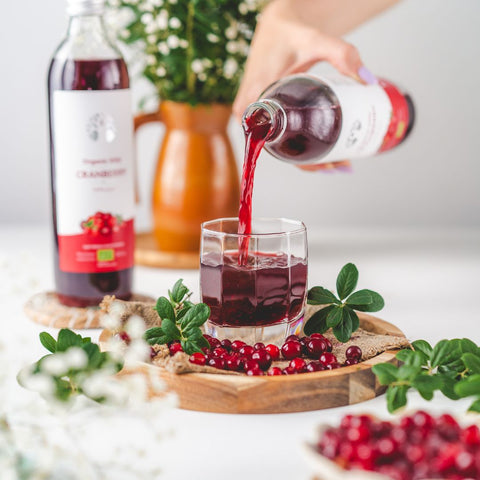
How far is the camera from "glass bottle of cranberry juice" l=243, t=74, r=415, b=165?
50.1 inches

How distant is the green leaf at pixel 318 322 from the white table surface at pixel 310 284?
0.18 metres

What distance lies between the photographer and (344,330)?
115cm

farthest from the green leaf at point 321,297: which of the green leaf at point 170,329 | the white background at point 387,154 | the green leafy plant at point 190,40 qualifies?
the white background at point 387,154

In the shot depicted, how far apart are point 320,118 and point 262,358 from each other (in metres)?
0.43

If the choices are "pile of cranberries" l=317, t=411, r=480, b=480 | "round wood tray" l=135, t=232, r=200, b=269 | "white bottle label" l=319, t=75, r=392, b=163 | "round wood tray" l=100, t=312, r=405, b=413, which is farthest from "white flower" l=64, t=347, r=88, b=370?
"round wood tray" l=135, t=232, r=200, b=269

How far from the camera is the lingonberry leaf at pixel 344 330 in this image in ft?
3.75

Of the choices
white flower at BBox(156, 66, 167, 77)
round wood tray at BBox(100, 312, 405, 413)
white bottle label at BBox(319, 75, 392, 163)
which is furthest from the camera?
white flower at BBox(156, 66, 167, 77)

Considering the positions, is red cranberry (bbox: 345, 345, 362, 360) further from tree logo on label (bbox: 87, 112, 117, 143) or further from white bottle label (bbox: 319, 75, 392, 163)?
tree logo on label (bbox: 87, 112, 117, 143)

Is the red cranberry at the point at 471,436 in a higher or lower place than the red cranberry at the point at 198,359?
higher

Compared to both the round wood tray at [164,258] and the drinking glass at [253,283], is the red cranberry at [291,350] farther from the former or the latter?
the round wood tray at [164,258]

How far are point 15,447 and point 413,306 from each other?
0.93 metres

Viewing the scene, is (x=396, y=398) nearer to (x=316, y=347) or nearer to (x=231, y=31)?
(x=316, y=347)

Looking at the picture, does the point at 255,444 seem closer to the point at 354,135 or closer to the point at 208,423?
the point at 208,423

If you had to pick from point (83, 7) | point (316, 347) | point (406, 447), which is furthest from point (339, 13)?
point (406, 447)
